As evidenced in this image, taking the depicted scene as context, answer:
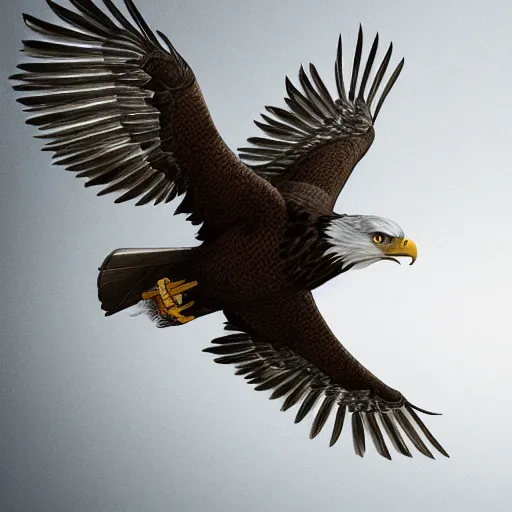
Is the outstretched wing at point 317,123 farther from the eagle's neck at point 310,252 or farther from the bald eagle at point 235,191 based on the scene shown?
the eagle's neck at point 310,252

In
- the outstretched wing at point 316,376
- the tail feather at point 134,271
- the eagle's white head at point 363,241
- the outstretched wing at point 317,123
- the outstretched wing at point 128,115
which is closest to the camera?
the outstretched wing at point 128,115

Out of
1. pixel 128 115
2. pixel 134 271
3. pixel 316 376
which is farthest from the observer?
pixel 316 376

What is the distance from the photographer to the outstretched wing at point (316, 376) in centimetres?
329

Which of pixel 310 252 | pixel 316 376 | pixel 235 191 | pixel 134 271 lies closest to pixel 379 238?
pixel 310 252

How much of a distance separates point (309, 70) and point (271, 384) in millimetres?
1343

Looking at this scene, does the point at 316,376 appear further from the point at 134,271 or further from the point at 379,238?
the point at 134,271

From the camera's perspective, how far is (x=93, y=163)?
2889 millimetres

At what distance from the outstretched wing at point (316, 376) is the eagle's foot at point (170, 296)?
245 mm

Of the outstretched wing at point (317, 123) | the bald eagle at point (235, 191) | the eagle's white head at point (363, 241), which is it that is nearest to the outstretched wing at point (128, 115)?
the bald eagle at point (235, 191)

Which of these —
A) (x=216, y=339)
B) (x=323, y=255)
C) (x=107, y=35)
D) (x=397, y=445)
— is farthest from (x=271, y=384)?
(x=107, y=35)

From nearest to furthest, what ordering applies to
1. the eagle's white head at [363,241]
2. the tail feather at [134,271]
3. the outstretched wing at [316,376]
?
the eagle's white head at [363,241] < the tail feather at [134,271] < the outstretched wing at [316,376]

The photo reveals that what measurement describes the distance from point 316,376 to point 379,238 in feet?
2.49

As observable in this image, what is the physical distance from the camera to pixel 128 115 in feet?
9.29

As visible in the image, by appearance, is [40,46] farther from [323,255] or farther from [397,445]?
[397,445]
